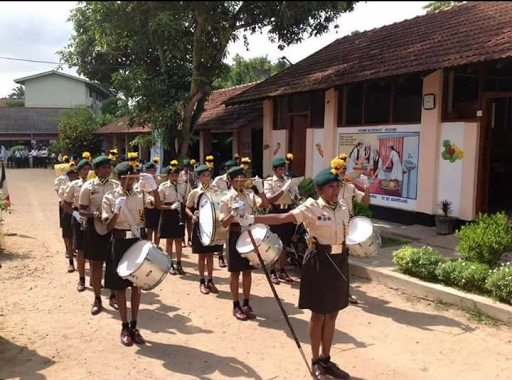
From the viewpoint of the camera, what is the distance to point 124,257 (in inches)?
184

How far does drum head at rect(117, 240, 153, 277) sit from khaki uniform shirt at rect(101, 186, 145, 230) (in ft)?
1.11

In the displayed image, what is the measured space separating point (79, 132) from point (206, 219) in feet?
98.0

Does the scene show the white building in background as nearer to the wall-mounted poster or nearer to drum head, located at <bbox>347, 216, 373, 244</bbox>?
the wall-mounted poster

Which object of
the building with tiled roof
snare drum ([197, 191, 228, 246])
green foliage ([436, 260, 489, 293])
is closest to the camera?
snare drum ([197, 191, 228, 246])

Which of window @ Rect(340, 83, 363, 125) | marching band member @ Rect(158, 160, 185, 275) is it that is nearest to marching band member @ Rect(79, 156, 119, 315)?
marching band member @ Rect(158, 160, 185, 275)

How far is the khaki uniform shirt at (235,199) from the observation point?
5348mm

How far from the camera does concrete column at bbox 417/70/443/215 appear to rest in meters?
9.58

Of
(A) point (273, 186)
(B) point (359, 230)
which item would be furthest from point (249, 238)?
(A) point (273, 186)

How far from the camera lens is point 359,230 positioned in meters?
5.76

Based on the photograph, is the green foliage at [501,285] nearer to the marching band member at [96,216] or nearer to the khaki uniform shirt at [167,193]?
the marching band member at [96,216]

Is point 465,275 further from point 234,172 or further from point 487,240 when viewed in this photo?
point 234,172

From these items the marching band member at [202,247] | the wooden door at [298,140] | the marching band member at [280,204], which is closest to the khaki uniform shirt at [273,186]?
the marching band member at [280,204]

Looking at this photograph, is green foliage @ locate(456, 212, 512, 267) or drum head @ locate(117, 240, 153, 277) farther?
green foliage @ locate(456, 212, 512, 267)

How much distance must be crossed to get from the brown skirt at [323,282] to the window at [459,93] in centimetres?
671
